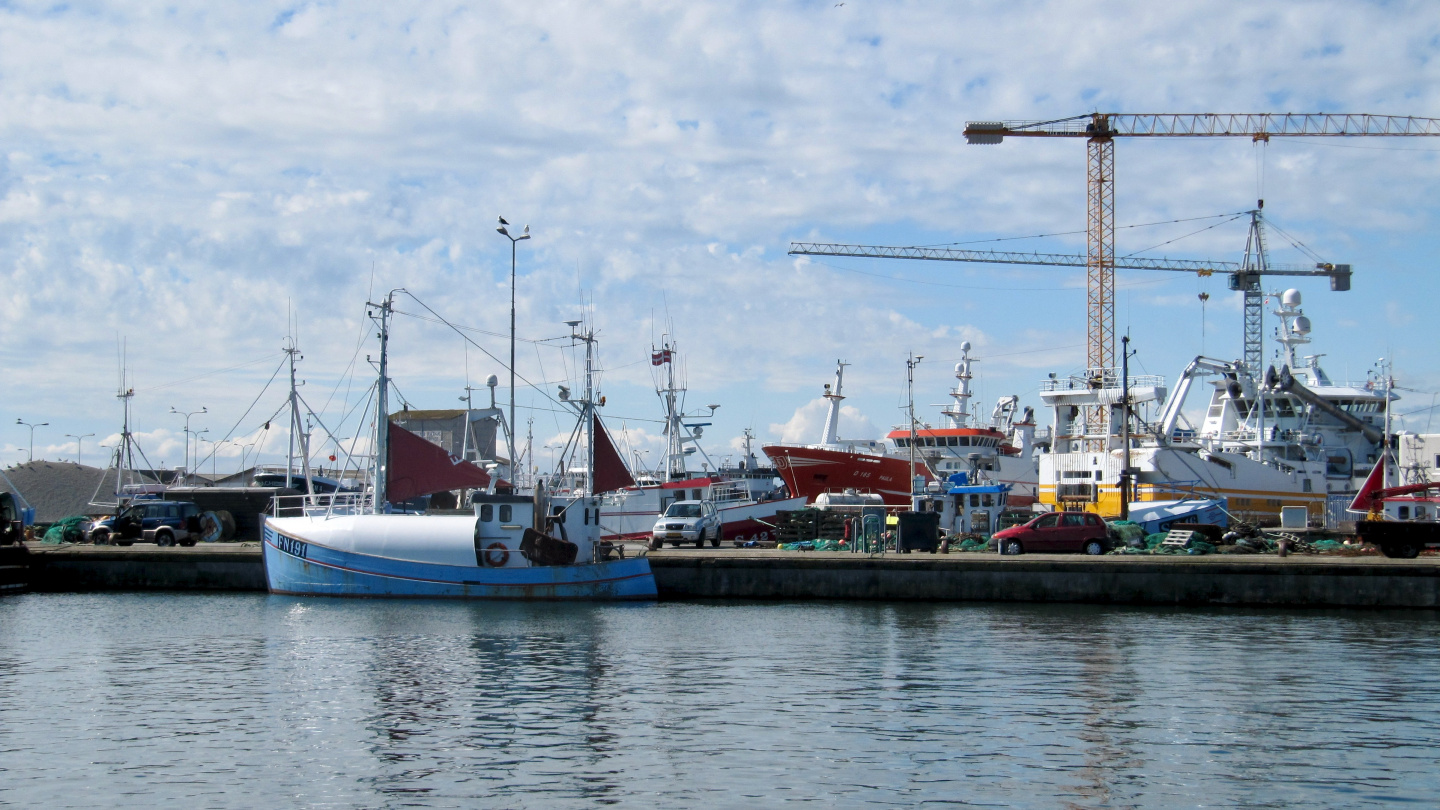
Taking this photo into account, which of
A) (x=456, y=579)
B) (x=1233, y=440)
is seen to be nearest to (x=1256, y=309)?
(x=1233, y=440)

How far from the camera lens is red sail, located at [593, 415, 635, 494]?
161 feet

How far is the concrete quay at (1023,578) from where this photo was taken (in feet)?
108

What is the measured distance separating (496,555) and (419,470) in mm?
6455

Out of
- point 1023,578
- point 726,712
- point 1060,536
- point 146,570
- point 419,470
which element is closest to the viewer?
point 726,712

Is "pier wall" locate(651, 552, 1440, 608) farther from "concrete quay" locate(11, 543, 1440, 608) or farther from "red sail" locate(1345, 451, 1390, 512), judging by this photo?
"red sail" locate(1345, 451, 1390, 512)

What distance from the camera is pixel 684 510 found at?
4762 centimetres

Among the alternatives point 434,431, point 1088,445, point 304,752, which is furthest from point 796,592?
point 434,431

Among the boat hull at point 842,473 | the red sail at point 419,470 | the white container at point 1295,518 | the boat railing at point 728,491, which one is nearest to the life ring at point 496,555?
the red sail at point 419,470

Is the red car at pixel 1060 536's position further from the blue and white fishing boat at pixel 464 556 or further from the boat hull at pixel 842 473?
the boat hull at pixel 842 473

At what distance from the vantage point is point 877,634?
28625 mm

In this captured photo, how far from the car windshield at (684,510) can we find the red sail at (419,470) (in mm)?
9145

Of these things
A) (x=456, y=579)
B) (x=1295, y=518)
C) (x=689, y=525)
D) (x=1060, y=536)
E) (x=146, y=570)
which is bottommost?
(x=146, y=570)

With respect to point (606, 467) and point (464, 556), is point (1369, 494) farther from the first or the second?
point (464, 556)

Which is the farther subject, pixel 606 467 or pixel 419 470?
pixel 606 467
